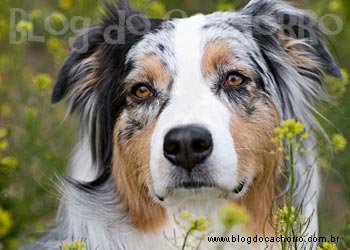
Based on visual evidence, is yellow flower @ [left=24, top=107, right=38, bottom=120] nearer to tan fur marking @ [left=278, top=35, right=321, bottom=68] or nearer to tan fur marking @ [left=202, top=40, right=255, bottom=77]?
tan fur marking @ [left=202, top=40, right=255, bottom=77]

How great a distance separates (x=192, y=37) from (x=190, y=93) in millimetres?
394

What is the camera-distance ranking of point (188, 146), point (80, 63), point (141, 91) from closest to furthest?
point (188, 146), point (141, 91), point (80, 63)

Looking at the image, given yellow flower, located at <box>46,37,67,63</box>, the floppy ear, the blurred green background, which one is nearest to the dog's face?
the floppy ear

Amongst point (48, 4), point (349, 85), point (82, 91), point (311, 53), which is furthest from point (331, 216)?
point (48, 4)

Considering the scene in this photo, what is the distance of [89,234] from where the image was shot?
16.7 ft

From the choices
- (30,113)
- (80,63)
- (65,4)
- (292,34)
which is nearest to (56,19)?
(65,4)

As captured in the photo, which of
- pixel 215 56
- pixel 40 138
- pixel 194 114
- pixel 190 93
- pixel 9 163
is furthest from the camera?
pixel 40 138

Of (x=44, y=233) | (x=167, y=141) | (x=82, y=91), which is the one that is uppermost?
(x=82, y=91)

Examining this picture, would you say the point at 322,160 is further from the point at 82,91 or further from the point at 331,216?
the point at 82,91

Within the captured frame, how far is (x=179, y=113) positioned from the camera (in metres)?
4.42

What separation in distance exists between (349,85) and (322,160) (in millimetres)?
1284

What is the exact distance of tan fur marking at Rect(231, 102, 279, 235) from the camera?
14.9ft

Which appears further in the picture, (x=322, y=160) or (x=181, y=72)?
(x=322, y=160)

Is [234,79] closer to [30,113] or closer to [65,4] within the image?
[30,113]
